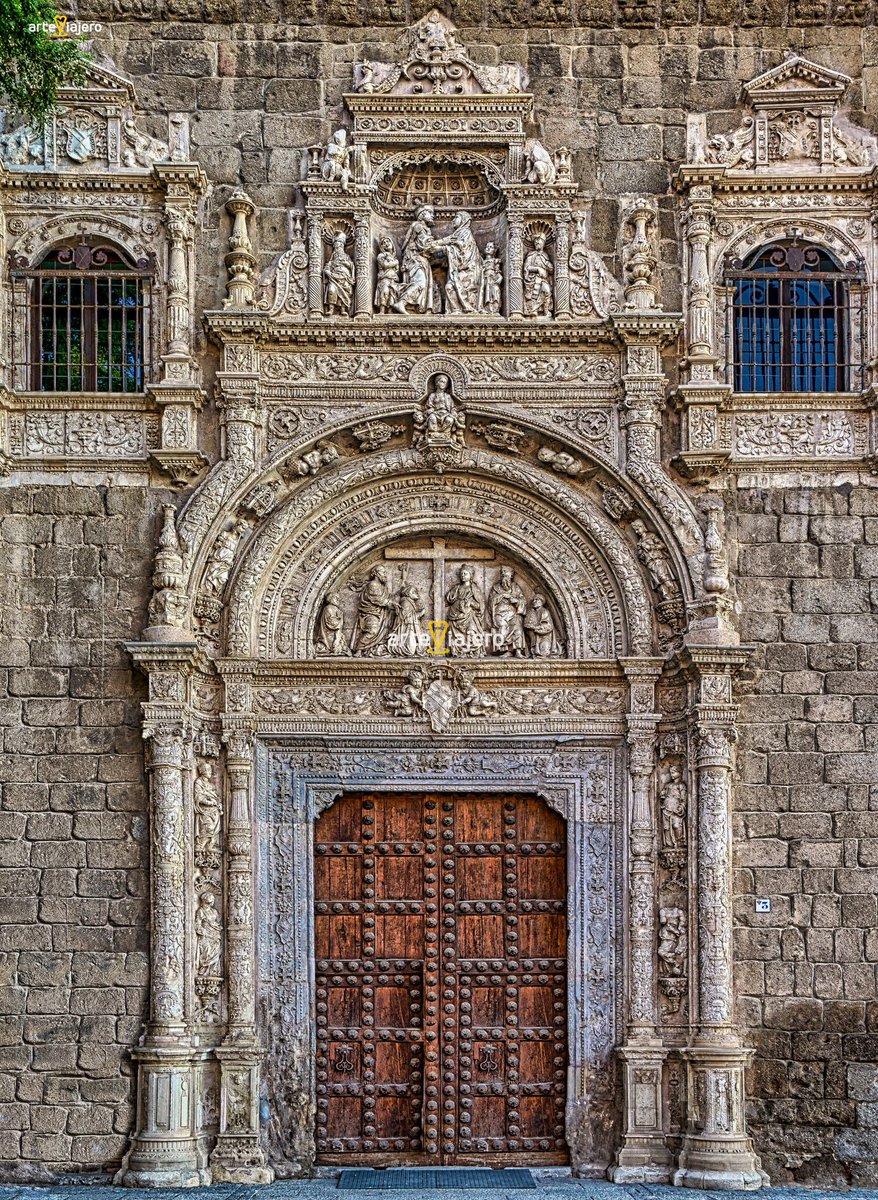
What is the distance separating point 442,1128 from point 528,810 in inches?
91.6

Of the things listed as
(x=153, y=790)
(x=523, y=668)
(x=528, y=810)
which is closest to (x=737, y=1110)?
(x=528, y=810)

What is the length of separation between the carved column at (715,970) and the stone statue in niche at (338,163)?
14.1 feet

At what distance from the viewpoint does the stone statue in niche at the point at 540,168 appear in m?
11.0

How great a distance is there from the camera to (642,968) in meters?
10.5

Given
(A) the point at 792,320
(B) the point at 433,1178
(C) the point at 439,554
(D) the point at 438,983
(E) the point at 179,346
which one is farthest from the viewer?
(C) the point at 439,554

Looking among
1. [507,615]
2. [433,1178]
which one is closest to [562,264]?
[507,615]

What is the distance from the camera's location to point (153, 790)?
1041 centimetres

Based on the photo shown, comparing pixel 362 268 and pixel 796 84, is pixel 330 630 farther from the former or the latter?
pixel 796 84

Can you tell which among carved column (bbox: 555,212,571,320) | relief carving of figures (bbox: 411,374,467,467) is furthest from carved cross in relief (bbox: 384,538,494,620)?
carved column (bbox: 555,212,571,320)

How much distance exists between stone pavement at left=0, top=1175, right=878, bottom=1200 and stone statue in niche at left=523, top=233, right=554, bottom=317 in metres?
6.13

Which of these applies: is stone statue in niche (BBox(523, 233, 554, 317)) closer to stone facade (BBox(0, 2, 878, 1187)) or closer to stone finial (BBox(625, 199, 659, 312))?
stone facade (BBox(0, 2, 878, 1187))

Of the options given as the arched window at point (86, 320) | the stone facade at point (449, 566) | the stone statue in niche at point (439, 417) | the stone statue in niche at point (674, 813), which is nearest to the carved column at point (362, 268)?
the stone facade at point (449, 566)

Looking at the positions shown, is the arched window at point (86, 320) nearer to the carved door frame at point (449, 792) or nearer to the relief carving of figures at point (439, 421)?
the relief carving of figures at point (439, 421)

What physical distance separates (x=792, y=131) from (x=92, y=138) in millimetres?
5216
